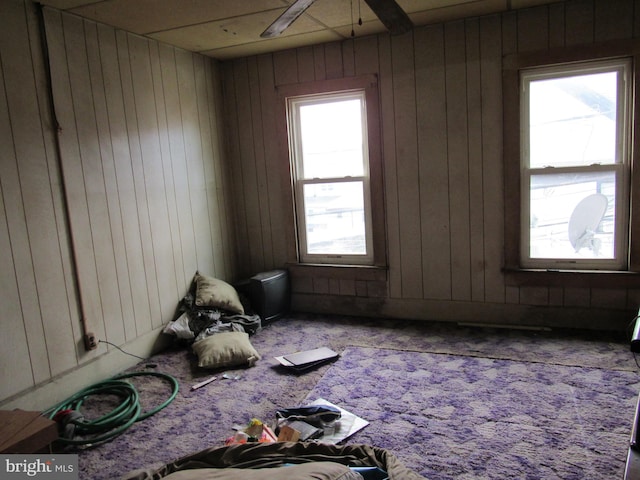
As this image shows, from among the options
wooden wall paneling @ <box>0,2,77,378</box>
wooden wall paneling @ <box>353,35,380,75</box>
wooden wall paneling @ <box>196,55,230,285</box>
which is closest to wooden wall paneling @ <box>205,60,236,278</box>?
wooden wall paneling @ <box>196,55,230,285</box>

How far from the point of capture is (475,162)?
367cm

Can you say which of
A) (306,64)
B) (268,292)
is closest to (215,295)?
(268,292)

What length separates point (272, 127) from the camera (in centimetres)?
429

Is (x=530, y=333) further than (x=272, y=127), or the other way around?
(x=272, y=127)

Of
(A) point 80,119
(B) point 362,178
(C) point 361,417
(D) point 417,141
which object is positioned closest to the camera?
(C) point 361,417

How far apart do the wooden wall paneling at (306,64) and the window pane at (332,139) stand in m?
0.25

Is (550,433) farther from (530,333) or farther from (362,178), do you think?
(362,178)

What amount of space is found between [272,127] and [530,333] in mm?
2827

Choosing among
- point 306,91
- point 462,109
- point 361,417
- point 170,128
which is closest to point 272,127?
point 306,91

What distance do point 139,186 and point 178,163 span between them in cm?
49

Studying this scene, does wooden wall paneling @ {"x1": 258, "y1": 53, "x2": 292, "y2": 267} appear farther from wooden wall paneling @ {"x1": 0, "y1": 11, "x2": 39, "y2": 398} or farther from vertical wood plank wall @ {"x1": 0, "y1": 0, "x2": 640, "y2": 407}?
wooden wall paneling @ {"x1": 0, "y1": 11, "x2": 39, "y2": 398}

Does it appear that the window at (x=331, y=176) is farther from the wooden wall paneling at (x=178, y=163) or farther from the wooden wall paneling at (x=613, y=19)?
the wooden wall paneling at (x=613, y=19)

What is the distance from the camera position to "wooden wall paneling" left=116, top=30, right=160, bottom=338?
10.9 ft

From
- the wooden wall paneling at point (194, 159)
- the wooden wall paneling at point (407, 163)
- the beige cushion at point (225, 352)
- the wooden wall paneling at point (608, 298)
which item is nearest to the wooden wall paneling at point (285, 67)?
the wooden wall paneling at point (194, 159)
